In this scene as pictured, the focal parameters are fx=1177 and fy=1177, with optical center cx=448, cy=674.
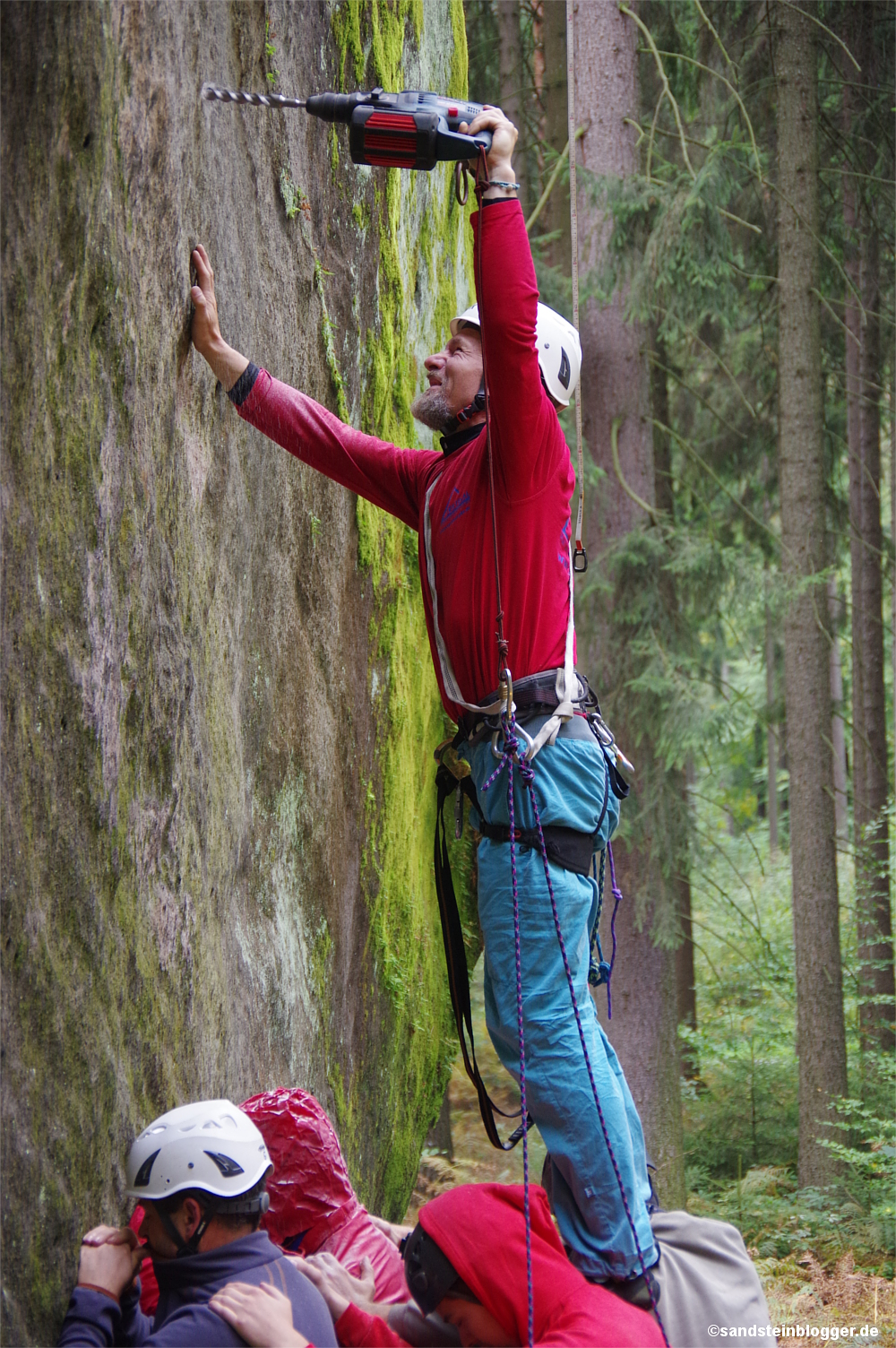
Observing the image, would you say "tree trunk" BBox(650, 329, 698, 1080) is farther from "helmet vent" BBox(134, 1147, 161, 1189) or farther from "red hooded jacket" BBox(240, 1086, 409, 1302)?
"helmet vent" BBox(134, 1147, 161, 1189)

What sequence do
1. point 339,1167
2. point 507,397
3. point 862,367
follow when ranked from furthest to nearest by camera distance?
1. point 862,367
2. point 339,1167
3. point 507,397

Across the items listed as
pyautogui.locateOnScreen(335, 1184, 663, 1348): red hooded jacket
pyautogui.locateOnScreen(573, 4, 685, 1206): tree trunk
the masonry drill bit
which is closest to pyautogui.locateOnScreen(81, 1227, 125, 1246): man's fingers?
pyautogui.locateOnScreen(335, 1184, 663, 1348): red hooded jacket

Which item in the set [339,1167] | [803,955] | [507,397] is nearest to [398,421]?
[507,397]

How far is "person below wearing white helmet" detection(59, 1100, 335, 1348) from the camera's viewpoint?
97.6 inches

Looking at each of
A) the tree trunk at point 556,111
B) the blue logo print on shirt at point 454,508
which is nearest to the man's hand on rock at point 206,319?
the blue logo print on shirt at point 454,508

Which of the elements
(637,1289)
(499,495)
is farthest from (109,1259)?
(499,495)

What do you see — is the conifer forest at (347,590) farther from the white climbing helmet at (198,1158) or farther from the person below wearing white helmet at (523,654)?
the person below wearing white helmet at (523,654)

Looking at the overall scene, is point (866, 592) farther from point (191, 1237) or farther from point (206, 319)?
point (191, 1237)

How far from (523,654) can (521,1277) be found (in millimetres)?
1647

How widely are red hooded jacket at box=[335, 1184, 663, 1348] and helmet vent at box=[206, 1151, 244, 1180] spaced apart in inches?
21.1

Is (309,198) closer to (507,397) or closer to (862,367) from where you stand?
(507,397)

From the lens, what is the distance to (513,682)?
348 cm

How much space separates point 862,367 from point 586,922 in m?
10.3

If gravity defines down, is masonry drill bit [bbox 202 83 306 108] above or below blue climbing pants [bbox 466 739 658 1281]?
above
